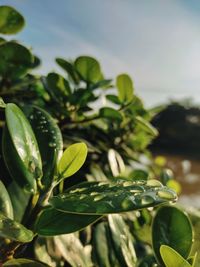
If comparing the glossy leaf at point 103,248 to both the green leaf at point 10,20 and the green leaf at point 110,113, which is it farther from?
the green leaf at point 10,20

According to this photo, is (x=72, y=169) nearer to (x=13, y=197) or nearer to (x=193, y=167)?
(x=13, y=197)

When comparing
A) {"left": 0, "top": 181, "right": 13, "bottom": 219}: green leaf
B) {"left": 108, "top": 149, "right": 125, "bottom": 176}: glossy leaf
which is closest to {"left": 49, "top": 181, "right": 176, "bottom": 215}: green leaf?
{"left": 0, "top": 181, "right": 13, "bottom": 219}: green leaf

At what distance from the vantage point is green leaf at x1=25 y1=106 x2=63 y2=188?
58cm

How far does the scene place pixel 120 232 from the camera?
75 centimetres

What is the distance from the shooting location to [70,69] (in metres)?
0.97

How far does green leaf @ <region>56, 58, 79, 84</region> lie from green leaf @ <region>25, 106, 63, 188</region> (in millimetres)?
233

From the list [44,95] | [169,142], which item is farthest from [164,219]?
[169,142]

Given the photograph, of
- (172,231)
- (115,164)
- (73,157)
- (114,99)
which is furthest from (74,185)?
(114,99)

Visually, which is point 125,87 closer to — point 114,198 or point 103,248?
point 103,248

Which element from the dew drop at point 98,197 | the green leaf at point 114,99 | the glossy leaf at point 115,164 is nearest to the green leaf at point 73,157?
the dew drop at point 98,197

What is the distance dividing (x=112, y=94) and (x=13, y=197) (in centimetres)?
43

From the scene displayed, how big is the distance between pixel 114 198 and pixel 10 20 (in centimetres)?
54

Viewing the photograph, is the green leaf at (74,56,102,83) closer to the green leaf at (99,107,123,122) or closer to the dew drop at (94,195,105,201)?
the green leaf at (99,107,123,122)

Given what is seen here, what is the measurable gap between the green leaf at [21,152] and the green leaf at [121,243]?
233 millimetres
